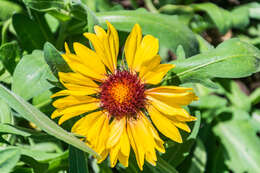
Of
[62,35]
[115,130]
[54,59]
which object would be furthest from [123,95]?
[62,35]

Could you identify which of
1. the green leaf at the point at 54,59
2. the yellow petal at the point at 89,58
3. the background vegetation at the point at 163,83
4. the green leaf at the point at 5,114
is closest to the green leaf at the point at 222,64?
the background vegetation at the point at 163,83

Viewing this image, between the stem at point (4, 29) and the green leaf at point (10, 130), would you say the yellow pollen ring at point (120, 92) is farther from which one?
the stem at point (4, 29)

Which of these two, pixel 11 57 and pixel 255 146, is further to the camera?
pixel 255 146

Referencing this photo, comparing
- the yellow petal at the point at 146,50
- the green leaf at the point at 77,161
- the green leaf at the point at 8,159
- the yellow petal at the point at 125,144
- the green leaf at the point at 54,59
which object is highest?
the green leaf at the point at 54,59

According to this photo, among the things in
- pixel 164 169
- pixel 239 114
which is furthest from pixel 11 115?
pixel 239 114

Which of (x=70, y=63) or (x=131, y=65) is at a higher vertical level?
(x=70, y=63)

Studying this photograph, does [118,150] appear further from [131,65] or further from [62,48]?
[62,48]

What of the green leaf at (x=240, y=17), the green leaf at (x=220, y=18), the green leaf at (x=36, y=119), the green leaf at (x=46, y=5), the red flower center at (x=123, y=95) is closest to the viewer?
the green leaf at (x=36, y=119)
